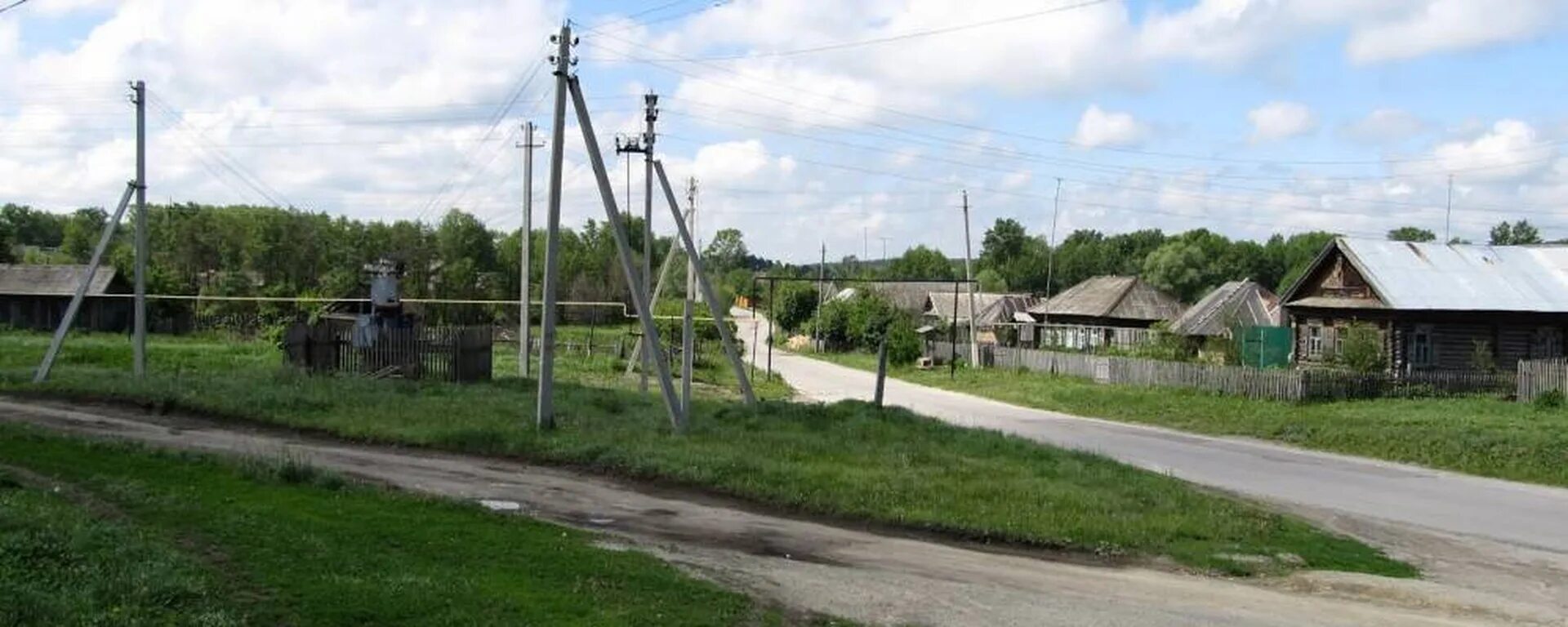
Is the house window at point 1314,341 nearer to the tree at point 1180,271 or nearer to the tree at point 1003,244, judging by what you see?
the tree at point 1180,271

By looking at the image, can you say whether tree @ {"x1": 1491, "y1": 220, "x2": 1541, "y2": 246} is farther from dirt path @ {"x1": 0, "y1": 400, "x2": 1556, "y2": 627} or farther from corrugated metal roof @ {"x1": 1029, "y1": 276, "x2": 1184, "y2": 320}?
dirt path @ {"x1": 0, "y1": 400, "x2": 1556, "y2": 627}

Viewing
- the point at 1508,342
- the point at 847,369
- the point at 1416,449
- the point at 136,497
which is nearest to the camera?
the point at 136,497

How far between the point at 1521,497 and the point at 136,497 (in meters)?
21.7

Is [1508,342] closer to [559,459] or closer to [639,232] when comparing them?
[559,459]

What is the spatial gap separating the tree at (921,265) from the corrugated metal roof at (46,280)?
93532mm

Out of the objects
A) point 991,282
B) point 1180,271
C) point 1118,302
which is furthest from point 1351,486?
point 991,282

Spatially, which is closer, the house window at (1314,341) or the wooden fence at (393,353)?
the wooden fence at (393,353)

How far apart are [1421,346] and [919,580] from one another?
35292mm

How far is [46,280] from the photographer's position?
6838 centimetres

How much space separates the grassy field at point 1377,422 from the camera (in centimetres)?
2575

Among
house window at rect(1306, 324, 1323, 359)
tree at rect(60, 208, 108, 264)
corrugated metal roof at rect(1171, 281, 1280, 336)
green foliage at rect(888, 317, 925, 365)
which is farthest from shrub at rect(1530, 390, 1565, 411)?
tree at rect(60, 208, 108, 264)

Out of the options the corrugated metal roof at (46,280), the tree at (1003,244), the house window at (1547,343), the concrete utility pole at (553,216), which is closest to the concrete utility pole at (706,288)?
the concrete utility pole at (553,216)

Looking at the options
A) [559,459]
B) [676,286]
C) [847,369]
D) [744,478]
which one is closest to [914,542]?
[744,478]

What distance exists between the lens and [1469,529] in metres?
17.5
